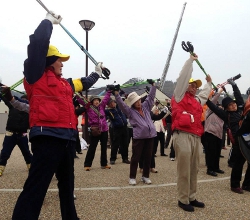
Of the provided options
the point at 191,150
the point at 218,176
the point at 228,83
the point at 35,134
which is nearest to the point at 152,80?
the point at 228,83

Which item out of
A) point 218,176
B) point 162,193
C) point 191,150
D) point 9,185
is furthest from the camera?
point 218,176

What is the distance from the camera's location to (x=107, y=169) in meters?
6.30

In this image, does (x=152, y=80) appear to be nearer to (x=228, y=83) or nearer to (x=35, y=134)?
(x=228, y=83)

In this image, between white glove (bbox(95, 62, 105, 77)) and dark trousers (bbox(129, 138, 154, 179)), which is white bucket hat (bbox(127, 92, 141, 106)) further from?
white glove (bbox(95, 62, 105, 77))

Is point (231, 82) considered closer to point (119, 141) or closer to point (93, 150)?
point (93, 150)

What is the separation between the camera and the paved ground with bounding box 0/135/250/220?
3287 mm

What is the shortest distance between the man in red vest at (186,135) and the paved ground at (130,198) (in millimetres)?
229

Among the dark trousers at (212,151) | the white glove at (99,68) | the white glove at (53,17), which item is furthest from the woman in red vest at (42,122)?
the dark trousers at (212,151)

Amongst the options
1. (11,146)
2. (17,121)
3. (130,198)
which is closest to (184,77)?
(130,198)

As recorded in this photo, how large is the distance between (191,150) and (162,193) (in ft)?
3.44

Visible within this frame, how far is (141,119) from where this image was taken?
5074 millimetres

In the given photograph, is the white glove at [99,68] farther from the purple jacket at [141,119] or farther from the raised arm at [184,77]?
the purple jacket at [141,119]

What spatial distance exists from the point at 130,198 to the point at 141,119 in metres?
1.63

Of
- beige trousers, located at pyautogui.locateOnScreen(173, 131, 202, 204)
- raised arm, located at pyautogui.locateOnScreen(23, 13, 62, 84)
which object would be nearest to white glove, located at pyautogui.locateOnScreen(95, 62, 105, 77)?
raised arm, located at pyautogui.locateOnScreen(23, 13, 62, 84)
